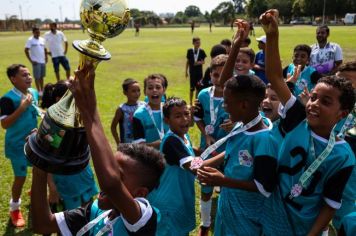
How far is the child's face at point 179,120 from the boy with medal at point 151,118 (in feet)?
3.39

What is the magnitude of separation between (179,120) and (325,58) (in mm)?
5760

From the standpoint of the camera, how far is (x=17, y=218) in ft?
16.2

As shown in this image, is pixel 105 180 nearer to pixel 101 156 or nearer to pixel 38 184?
pixel 101 156

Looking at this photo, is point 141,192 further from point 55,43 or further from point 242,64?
point 55,43

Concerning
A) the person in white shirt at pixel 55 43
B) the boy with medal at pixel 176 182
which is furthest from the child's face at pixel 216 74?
the person in white shirt at pixel 55 43

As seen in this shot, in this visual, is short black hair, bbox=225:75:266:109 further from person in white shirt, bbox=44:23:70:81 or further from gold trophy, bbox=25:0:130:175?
person in white shirt, bbox=44:23:70:81

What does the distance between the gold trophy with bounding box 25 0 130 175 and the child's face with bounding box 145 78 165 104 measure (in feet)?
8.95

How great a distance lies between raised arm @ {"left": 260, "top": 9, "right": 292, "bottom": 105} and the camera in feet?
8.64

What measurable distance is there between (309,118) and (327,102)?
6.2 inches

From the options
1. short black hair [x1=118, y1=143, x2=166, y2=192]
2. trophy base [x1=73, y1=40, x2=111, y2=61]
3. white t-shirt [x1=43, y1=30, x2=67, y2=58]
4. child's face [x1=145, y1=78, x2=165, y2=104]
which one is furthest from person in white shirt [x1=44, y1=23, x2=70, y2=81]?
trophy base [x1=73, y1=40, x2=111, y2=61]

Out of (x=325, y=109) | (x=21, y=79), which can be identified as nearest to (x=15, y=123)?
(x=21, y=79)

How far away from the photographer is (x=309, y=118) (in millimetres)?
2670

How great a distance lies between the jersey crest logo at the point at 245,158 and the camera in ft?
9.51

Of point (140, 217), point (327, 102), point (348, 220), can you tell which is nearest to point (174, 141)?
point (327, 102)
